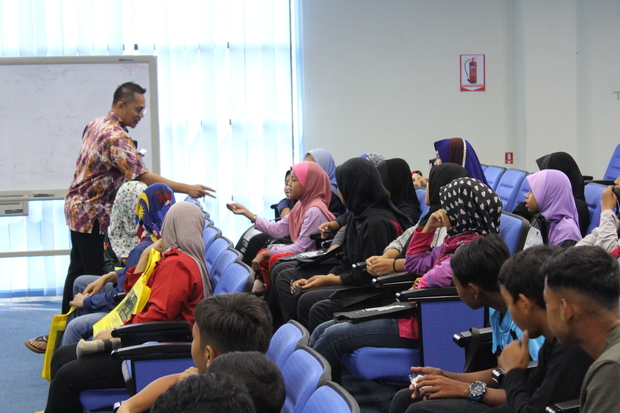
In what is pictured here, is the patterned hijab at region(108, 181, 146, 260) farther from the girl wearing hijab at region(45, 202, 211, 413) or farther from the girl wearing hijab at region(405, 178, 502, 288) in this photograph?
the girl wearing hijab at region(405, 178, 502, 288)

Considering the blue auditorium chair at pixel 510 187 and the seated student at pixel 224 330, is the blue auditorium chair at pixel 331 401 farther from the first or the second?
the blue auditorium chair at pixel 510 187

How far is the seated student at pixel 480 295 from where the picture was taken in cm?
199

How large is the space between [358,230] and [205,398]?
97.7 inches

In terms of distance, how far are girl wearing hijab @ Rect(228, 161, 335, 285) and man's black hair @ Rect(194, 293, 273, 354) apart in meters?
2.25

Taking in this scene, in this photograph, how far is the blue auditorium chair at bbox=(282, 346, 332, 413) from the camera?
1.56 meters

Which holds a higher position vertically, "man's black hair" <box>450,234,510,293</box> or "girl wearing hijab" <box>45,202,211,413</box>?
"man's black hair" <box>450,234,510,293</box>

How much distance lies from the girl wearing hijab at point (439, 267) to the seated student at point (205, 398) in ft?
5.06

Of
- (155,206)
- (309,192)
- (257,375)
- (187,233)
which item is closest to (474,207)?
(187,233)

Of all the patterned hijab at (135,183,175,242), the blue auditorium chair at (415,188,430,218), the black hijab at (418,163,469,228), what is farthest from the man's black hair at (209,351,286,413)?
the blue auditorium chair at (415,188,430,218)

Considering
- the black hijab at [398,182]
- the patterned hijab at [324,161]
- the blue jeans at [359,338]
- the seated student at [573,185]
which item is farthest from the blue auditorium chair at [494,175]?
the blue jeans at [359,338]

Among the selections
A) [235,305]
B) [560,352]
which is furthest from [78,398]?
[560,352]

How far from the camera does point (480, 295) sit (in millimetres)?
2035

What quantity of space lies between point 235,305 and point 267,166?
15.8ft

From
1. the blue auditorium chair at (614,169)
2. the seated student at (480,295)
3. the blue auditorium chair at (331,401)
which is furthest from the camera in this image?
the blue auditorium chair at (614,169)
